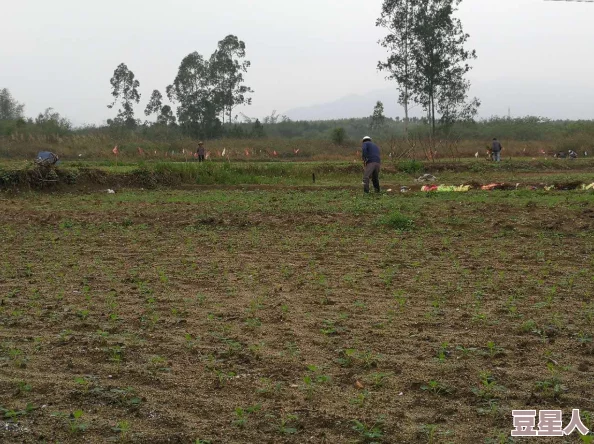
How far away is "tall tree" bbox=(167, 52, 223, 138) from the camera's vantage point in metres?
58.7

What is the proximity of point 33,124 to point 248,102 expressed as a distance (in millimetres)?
18440

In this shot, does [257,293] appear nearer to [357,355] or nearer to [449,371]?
[357,355]

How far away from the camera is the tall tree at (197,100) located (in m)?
58.7

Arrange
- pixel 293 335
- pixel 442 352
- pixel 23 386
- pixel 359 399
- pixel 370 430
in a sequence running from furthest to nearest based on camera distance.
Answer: pixel 293 335 < pixel 442 352 < pixel 23 386 < pixel 359 399 < pixel 370 430

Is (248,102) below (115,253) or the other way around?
the other way around

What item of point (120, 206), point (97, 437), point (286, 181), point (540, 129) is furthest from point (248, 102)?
point (97, 437)

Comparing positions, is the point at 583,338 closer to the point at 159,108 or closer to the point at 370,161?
the point at 370,161

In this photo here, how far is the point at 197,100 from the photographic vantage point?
59844 millimetres

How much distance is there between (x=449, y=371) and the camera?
5.02m

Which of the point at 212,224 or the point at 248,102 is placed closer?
the point at 212,224

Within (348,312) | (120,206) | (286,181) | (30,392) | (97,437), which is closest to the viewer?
(97,437)

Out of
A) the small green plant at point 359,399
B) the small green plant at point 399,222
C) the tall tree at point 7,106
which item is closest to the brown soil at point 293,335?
the small green plant at point 359,399

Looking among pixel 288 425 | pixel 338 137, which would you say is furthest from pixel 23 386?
pixel 338 137

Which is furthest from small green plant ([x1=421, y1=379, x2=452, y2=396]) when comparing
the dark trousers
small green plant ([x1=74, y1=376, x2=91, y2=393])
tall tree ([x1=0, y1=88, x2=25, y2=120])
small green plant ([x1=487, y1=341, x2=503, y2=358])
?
tall tree ([x1=0, y1=88, x2=25, y2=120])
